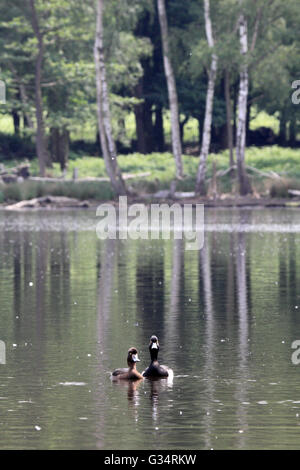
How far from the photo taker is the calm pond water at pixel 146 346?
1377 centimetres

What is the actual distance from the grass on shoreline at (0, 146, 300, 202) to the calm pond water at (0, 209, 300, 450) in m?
26.9

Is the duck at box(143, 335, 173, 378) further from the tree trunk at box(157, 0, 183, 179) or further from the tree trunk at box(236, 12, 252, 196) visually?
the tree trunk at box(157, 0, 183, 179)

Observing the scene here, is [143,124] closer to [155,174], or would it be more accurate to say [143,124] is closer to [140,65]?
[140,65]

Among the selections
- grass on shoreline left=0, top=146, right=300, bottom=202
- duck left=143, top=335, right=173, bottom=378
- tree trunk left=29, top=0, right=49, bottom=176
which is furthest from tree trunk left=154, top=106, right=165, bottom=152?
duck left=143, top=335, right=173, bottom=378

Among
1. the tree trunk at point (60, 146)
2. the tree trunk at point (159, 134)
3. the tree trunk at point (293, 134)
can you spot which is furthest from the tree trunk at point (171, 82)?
the tree trunk at point (159, 134)

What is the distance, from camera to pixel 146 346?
19500mm

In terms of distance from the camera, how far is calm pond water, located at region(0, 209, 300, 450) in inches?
542

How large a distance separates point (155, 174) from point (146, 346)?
54.7 m

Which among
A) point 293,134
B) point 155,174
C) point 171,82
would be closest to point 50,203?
point 155,174

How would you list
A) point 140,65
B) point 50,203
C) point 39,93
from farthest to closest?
point 140,65 → point 39,93 → point 50,203

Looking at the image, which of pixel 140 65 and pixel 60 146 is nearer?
pixel 140 65

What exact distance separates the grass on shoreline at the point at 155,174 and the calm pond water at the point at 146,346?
26.9 m

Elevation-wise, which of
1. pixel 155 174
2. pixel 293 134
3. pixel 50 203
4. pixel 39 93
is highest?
pixel 39 93
